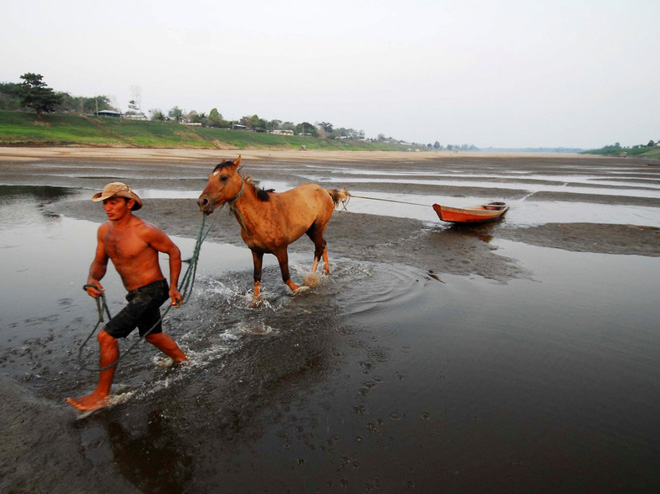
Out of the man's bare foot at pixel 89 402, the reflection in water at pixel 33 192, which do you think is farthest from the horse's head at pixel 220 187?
the reflection in water at pixel 33 192

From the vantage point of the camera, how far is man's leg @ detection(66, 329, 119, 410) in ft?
11.7

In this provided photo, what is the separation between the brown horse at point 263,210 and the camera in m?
5.07

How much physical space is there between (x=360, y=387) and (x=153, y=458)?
207 cm

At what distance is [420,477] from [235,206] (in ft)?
13.7

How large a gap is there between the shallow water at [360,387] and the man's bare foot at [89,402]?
84 millimetres

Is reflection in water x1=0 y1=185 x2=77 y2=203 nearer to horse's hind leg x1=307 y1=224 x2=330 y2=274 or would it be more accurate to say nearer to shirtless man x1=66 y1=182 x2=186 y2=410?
horse's hind leg x1=307 y1=224 x2=330 y2=274

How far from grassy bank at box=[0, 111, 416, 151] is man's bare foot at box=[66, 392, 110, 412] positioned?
1896 inches

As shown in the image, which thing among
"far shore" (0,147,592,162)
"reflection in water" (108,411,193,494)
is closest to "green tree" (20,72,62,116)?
"far shore" (0,147,592,162)

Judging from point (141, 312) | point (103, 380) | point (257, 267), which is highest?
point (141, 312)

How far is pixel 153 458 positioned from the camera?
10.0 ft

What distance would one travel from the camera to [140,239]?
3688mm

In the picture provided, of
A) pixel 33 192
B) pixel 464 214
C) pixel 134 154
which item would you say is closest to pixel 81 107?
pixel 134 154

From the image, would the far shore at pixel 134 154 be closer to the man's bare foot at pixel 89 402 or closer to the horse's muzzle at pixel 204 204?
the horse's muzzle at pixel 204 204

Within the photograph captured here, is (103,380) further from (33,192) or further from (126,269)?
(33,192)
